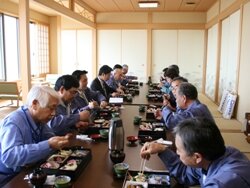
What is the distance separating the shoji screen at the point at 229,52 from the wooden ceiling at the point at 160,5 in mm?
1415

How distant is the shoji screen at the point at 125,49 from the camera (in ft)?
32.6

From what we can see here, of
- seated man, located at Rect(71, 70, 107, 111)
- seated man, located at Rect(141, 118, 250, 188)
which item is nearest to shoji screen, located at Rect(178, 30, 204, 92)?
seated man, located at Rect(71, 70, 107, 111)

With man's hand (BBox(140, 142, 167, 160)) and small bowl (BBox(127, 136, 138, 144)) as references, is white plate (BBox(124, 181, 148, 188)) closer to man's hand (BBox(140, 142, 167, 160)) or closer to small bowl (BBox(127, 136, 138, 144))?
man's hand (BBox(140, 142, 167, 160))

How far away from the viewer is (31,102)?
1811mm

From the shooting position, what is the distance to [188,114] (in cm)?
245

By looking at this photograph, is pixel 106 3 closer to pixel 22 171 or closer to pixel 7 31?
pixel 7 31

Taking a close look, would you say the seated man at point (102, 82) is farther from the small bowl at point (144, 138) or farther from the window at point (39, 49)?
the window at point (39, 49)

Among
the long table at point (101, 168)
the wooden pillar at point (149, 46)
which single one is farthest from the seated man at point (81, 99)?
the wooden pillar at point (149, 46)

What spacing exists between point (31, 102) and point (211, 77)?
756 cm

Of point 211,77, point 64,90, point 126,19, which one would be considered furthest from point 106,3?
point 64,90

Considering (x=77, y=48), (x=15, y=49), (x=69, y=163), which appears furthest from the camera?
(x=77, y=48)

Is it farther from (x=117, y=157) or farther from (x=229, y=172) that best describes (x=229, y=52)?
A: (x=229, y=172)

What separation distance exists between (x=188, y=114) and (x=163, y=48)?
7.64 m

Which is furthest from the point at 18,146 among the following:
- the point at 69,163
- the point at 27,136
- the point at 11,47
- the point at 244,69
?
the point at 11,47
